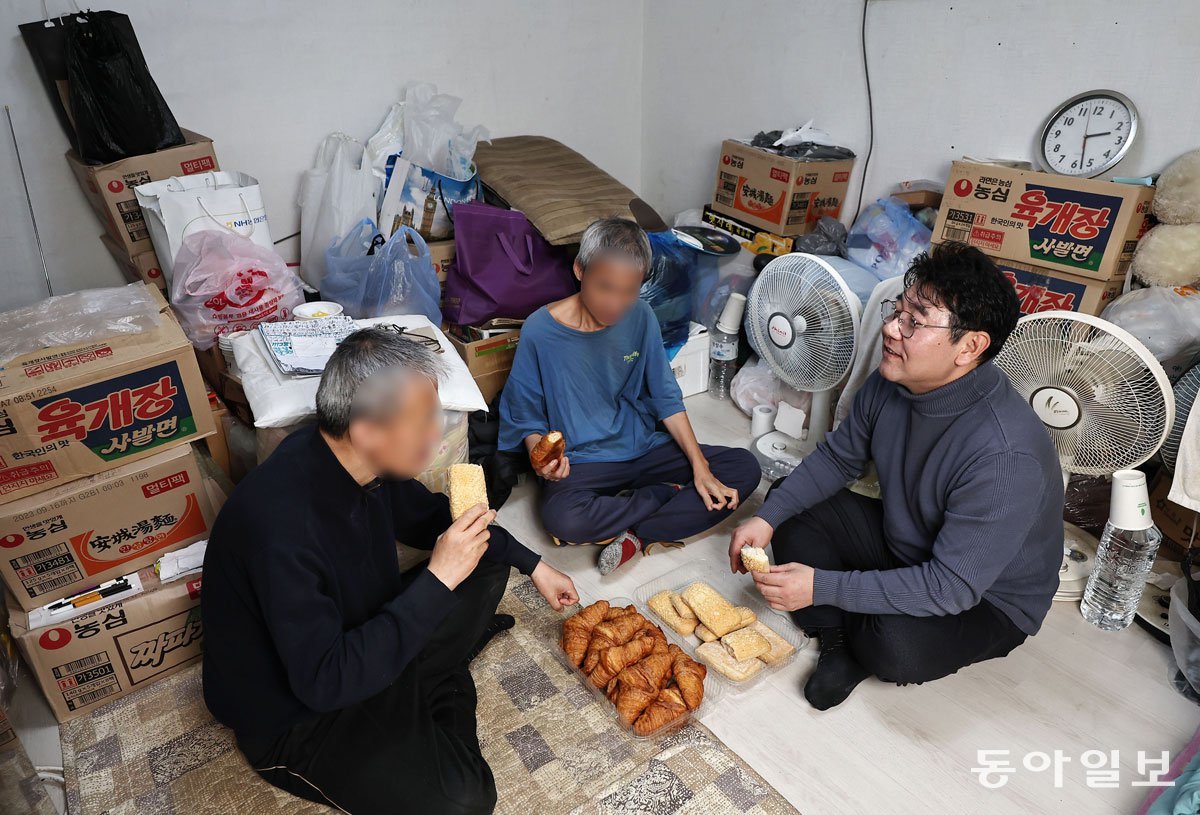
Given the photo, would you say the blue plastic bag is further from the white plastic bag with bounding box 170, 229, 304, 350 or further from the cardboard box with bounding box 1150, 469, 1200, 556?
the cardboard box with bounding box 1150, 469, 1200, 556

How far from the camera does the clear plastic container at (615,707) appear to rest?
65.1 inches

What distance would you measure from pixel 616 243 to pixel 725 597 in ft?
3.41

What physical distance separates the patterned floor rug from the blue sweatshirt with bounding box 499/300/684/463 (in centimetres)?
75

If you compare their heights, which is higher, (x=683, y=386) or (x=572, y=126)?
(x=572, y=126)

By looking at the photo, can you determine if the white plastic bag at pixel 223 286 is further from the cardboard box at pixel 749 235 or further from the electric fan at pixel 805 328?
the cardboard box at pixel 749 235

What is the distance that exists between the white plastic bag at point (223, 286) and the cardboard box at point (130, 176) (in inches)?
12.1

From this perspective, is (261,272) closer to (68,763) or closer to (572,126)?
(68,763)

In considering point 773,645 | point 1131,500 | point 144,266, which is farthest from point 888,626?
point 144,266

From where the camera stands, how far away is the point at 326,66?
295 centimetres

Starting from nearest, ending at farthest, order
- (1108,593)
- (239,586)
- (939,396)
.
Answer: (239,586) < (939,396) < (1108,593)

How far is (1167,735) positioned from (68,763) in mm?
2475

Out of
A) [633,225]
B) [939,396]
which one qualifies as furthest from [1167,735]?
Answer: [633,225]

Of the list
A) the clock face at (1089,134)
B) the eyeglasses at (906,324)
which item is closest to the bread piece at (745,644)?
the eyeglasses at (906,324)

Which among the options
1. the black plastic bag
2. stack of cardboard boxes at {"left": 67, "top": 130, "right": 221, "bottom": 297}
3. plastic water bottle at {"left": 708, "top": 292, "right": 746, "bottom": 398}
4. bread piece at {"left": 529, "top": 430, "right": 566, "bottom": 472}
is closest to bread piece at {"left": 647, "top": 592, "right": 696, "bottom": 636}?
bread piece at {"left": 529, "top": 430, "right": 566, "bottom": 472}
